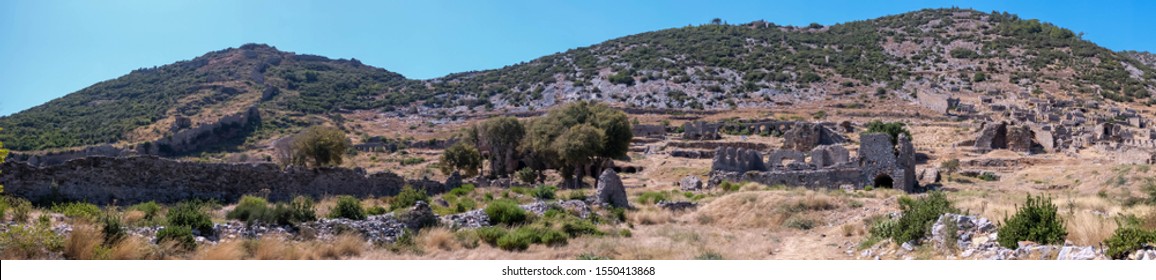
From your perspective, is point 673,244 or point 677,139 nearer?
point 673,244

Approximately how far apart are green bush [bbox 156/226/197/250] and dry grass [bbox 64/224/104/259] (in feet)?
2.37

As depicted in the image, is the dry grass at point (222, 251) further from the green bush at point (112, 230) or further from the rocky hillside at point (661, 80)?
the rocky hillside at point (661, 80)

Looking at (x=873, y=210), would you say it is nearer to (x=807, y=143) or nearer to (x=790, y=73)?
(x=807, y=143)

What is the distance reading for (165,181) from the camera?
1686 cm

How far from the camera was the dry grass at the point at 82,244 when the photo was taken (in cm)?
835

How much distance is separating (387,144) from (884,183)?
39226 mm

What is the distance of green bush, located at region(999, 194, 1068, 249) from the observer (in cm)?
855

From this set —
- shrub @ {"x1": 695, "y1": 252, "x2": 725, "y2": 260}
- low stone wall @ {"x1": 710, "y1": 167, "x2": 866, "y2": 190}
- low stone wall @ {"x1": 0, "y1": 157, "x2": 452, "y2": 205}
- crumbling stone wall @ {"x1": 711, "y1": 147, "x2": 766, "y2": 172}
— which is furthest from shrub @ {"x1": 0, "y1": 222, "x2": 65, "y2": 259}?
crumbling stone wall @ {"x1": 711, "y1": 147, "x2": 766, "y2": 172}

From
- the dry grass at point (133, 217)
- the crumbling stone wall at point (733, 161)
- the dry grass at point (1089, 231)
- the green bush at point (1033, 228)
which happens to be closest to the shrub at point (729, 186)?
the crumbling stone wall at point (733, 161)

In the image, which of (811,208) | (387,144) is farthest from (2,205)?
(387,144)

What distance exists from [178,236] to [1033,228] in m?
10.9

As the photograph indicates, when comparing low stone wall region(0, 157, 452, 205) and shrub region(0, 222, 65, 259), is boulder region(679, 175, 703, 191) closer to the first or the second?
low stone wall region(0, 157, 452, 205)

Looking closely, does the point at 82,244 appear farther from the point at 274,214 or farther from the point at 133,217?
the point at 133,217

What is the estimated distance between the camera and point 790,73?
8125 centimetres
